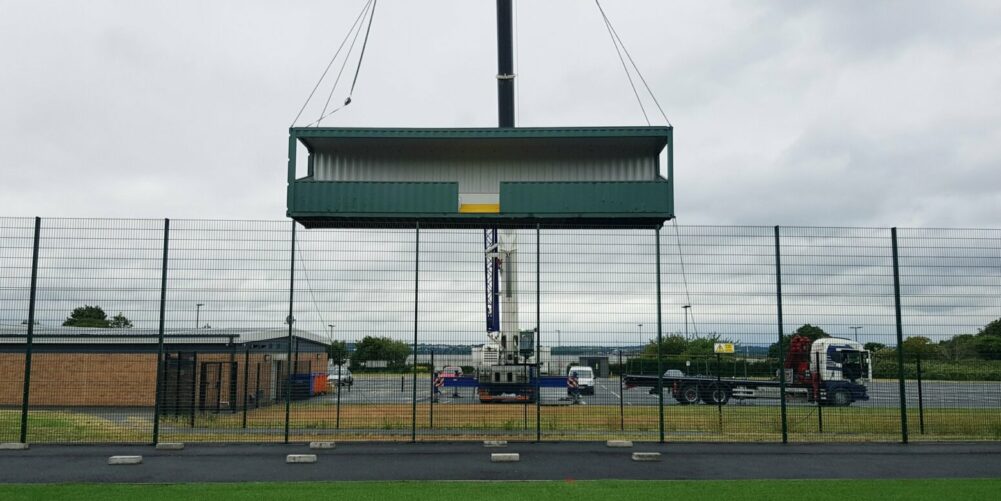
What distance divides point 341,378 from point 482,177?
6.90 m

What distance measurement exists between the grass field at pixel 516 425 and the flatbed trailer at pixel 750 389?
47 cm

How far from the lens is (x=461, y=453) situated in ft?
36.4

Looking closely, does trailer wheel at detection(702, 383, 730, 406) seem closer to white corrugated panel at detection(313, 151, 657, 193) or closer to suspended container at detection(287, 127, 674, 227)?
suspended container at detection(287, 127, 674, 227)

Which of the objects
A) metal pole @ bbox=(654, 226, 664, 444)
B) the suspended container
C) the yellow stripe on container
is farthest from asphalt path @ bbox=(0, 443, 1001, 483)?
the yellow stripe on container

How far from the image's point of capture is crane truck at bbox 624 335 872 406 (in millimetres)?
14453

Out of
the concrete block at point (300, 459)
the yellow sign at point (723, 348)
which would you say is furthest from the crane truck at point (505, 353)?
the concrete block at point (300, 459)

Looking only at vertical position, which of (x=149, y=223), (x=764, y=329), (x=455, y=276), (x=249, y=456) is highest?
(x=149, y=223)

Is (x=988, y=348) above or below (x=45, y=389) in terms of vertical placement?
above

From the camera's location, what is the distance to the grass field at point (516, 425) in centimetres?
1269

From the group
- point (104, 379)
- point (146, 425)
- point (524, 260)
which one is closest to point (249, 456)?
point (146, 425)

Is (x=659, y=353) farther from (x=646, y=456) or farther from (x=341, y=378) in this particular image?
(x=341, y=378)

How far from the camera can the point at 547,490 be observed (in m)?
8.26

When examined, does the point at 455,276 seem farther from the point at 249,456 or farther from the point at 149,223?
the point at 149,223

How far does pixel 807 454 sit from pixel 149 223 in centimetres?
1103
